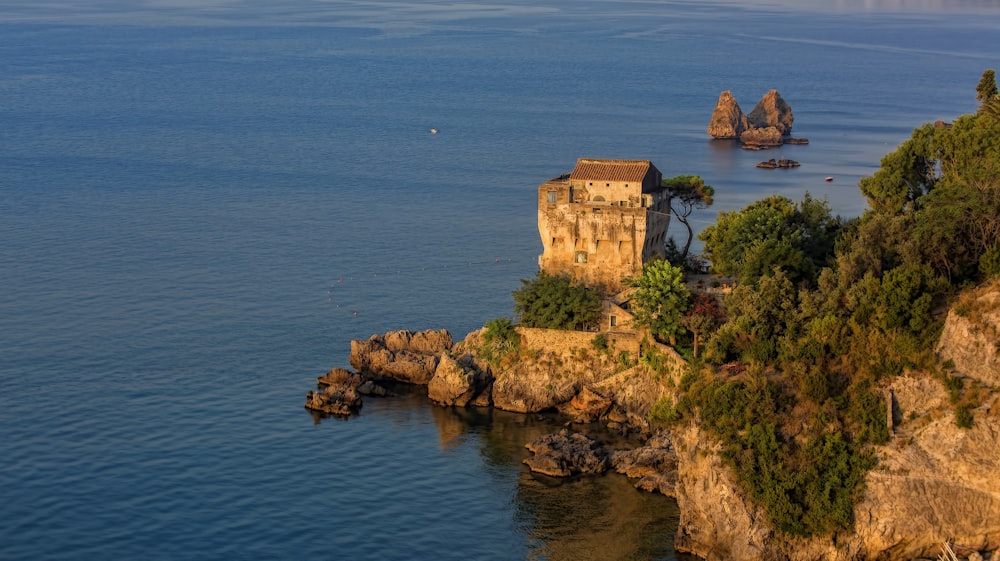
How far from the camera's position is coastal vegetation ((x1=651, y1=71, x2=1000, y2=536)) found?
197 ft

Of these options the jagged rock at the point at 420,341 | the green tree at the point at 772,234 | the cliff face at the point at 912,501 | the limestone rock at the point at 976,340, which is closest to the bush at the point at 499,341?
the jagged rock at the point at 420,341

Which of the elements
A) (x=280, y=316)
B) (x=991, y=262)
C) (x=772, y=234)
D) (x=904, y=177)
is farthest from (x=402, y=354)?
(x=991, y=262)

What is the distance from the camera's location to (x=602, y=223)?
281ft

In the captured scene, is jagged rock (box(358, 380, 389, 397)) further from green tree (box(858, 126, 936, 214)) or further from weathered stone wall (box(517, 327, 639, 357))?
green tree (box(858, 126, 936, 214))

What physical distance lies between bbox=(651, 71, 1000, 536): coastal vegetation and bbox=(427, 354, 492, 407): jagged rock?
42.0ft

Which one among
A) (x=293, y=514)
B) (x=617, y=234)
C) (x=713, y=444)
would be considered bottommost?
(x=293, y=514)

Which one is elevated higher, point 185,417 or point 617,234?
point 617,234

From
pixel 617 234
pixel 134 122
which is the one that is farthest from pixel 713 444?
pixel 134 122

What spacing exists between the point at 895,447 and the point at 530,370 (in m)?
25.5

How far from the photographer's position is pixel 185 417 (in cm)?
7950

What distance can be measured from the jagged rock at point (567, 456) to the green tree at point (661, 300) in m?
7.40

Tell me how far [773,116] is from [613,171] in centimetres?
9770

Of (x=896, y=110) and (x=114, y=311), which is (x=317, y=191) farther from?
(x=896, y=110)

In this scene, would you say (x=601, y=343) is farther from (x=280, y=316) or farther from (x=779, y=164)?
(x=779, y=164)
